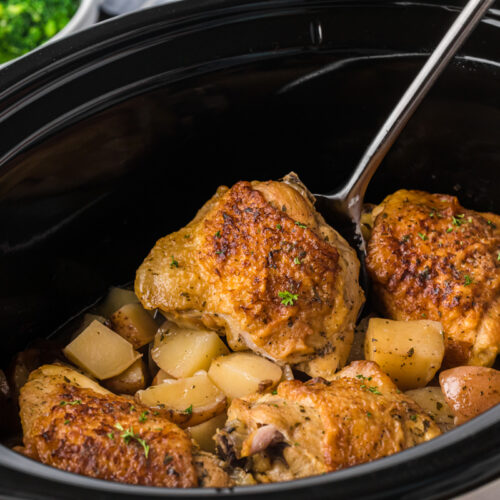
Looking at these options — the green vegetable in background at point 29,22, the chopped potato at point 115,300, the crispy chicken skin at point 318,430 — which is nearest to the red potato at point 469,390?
the crispy chicken skin at point 318,430

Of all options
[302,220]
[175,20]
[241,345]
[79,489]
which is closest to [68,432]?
[79,489]

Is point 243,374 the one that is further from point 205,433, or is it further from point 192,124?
point 192,124

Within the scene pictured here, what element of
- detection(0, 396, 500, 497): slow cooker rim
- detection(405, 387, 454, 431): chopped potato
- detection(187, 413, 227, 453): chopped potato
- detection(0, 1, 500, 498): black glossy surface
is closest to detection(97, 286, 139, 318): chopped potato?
detection(0, 1, 500, 498): black glossy surface

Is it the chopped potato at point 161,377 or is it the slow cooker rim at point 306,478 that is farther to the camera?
the chopped potato at point 161,377

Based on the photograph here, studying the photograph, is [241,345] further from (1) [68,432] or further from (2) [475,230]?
(2) [475,230]

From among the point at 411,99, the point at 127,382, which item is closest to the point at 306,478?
the point at 127,382

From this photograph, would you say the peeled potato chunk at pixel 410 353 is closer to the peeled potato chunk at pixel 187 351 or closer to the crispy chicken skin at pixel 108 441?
the peeled potato chunk at pixel 187 351
